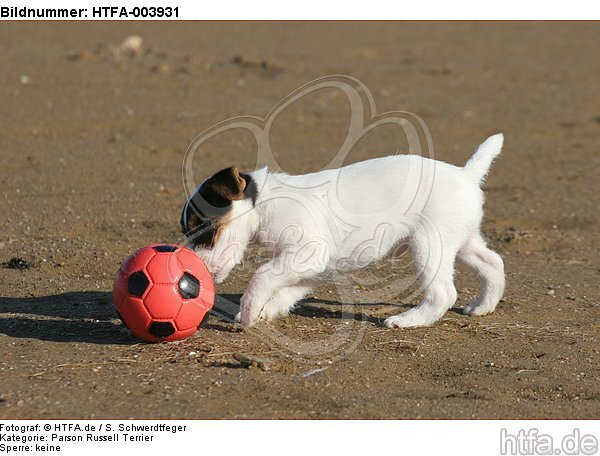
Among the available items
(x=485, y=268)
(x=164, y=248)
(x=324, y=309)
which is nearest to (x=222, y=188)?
(x=164, y=248)

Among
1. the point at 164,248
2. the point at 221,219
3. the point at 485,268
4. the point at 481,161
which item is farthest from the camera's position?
the point at 485,268

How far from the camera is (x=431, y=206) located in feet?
20.6

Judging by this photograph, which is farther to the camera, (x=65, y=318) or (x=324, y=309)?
(x=324, y=309)

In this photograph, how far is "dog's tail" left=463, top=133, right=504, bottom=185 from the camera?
21.7 feet

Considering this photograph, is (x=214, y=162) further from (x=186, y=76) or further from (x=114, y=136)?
(x=186, y=76)

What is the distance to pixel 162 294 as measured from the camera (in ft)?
18.7

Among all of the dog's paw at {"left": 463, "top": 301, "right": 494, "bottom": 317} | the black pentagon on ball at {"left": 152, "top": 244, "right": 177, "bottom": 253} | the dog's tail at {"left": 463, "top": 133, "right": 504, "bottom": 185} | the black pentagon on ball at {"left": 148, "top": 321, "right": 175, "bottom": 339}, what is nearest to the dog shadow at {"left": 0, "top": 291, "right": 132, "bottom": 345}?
the black pentagon on ball at {"left": 148, "top": 321, "right": 175, "bottom": 339}

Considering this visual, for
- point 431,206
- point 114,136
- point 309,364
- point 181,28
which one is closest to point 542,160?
point 114,136

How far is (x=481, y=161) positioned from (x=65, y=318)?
3.10 m

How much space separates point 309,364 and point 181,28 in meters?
15.0

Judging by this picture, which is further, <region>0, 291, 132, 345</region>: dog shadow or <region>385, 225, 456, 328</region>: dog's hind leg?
<region>385, 225, 456, 328</region>: dog's hind leg

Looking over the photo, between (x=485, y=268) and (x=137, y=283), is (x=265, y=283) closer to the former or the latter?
(x=137, y=283)

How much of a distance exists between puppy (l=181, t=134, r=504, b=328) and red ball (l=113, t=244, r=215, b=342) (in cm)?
35

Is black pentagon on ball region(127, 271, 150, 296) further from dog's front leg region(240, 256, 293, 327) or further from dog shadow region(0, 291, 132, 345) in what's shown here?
dog's front leg region(240, 256, 293, 327)
